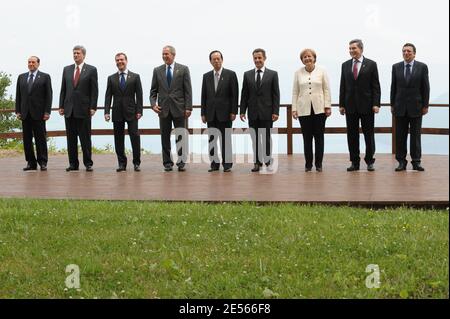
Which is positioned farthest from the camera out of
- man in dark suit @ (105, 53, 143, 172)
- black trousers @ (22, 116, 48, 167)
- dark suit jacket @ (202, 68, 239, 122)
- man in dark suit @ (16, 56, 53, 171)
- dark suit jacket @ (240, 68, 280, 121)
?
black trousers @ (22, 116, 48, 167)

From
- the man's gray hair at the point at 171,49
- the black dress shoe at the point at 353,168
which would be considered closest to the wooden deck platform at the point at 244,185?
the black dress shoe at the point at 353,168

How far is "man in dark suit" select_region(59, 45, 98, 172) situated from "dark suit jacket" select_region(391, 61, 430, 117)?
5.09 meters

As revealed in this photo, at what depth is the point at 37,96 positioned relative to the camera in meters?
14.4

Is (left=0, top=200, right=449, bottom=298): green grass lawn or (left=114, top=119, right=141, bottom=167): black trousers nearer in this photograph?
(left=0, top=200, right=449, bottom=298): green grass lawn

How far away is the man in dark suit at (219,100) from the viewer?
13.7 m

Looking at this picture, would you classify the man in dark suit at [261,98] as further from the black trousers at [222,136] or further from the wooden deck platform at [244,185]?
the wooden deck platform at [244,185]

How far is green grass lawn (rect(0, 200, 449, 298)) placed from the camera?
6.66 metres

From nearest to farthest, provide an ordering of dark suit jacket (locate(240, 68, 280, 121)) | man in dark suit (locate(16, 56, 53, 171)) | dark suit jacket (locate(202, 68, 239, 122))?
dark suit jacket (locate(240, 68, 280, 121)) → dark suit jacket (locate(202, 68, 239, 122)) → man in dark suit (locate(16, 56, 53, 171))

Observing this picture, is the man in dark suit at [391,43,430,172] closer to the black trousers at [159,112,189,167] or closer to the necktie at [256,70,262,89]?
the necktie at [256,70,262,89]

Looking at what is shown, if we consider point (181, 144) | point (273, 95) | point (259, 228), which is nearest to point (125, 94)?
point (181, 144)

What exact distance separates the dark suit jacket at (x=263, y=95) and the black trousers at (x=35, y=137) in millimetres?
3794

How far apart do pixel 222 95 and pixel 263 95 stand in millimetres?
711

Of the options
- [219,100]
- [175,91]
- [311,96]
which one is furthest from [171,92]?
[311,96]

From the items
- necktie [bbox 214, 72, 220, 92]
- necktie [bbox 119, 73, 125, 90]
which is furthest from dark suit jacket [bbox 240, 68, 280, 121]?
necktie [bbox 119, 73, 125, 90]
